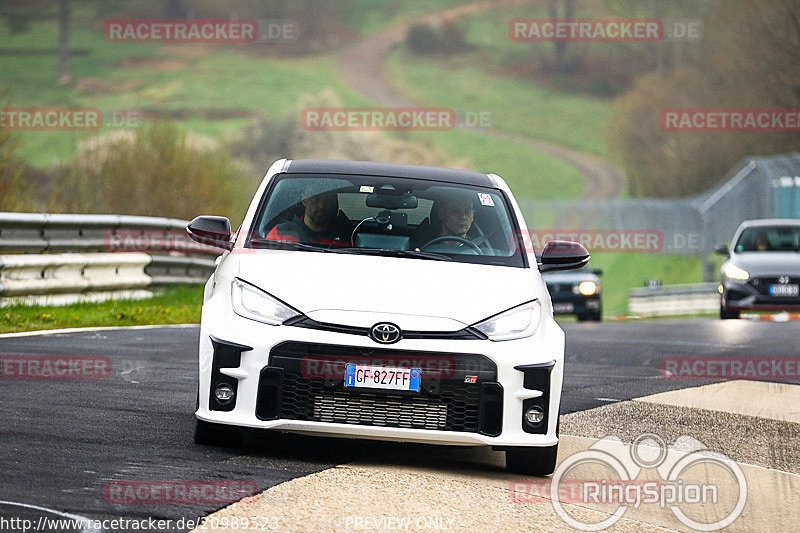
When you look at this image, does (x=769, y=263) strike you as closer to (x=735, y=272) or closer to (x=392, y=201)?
(x=735, y=272)

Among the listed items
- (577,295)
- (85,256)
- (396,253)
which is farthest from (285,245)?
(577,295)

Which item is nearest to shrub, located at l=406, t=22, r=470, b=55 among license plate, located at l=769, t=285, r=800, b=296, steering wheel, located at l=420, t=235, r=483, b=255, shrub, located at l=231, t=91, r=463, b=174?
shrub, located at l=231, t=91, r=463, b=174

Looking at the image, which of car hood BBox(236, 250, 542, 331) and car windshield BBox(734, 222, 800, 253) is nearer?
car hood BBox(236, 250, 542, 331)

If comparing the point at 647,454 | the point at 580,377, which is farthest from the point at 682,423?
the point at 580,377

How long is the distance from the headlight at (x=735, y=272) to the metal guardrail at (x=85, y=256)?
27.8 ft

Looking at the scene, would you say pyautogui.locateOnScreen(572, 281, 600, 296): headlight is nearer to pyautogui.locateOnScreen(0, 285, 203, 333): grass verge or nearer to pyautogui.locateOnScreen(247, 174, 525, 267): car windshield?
pyautogui.locateOnScreen(0, 285, 203, 333): grass verge

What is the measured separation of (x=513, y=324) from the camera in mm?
6984

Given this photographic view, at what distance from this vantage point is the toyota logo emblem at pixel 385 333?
673 cm

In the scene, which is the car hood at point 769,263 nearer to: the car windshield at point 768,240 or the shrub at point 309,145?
the car windshield at point 768,240

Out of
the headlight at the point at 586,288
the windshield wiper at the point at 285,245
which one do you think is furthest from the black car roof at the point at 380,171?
the headlight at the point at 586,288

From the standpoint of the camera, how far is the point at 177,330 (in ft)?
48.8

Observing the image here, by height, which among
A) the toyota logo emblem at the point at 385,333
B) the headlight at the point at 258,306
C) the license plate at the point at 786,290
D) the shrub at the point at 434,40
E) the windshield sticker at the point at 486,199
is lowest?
the license plate at the point at 786,290

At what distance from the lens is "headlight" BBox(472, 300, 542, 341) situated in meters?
6.89

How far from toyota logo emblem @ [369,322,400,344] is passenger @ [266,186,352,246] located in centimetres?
111
